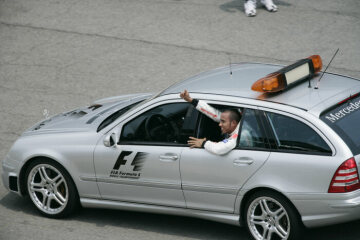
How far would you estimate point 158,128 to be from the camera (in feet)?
23.0

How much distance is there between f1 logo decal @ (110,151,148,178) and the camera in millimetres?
6918

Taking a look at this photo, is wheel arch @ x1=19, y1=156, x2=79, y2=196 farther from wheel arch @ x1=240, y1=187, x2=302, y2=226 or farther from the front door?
wheel arch @ x1=240, y1=187, x2=302, y2=226

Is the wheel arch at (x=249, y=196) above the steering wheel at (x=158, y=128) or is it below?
below

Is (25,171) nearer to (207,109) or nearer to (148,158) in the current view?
(148,158)

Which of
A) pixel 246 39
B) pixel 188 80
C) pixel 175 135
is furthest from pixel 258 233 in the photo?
pixel 246 39

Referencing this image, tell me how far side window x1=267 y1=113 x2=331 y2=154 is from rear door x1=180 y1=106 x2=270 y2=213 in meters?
0.14

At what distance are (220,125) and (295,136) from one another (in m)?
0.79

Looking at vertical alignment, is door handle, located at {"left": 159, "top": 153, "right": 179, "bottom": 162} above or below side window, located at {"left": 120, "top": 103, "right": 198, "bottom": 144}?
below

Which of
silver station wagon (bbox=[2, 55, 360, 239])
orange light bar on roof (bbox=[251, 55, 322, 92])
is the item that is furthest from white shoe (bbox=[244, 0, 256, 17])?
orange light bar on roof (bbox=[251, 55, 322, 92])

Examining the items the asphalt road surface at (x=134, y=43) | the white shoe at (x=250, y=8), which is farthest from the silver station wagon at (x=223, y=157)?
the white shoe at (x=250, y=8)

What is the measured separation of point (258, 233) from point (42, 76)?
671 centimetres

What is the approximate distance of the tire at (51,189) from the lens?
24.5 feet

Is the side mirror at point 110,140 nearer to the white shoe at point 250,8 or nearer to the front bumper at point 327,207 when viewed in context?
the front bumper at point 327,207

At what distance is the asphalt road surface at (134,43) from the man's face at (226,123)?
3.49 m
